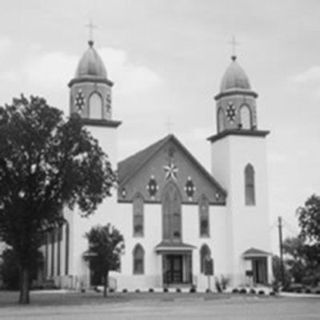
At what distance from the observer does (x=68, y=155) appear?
1613 inches

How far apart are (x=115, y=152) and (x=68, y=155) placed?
22.6 metres

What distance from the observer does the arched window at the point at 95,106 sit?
208 ft

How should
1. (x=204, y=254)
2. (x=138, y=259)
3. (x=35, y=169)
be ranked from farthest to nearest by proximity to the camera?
(x=204, y=254) < (x=138, y=259) < (x=35, y=169)

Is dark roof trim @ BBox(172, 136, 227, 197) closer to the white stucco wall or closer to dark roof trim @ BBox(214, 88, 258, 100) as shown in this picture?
the white stucco wall

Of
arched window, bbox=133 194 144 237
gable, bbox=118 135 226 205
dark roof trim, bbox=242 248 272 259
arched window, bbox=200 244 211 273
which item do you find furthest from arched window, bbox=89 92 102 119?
dark roof trim, bbox=242 248 272 259

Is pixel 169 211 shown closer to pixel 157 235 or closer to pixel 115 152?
pixel 157 235

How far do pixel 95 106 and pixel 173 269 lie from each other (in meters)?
16.0

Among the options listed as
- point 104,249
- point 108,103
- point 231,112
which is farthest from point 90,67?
point 104,249

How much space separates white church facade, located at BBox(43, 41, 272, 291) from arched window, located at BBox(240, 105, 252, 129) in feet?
0.31

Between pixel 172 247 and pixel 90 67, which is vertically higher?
pixel 90 67

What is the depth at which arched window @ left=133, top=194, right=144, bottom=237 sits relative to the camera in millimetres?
62812

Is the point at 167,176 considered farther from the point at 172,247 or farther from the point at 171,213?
the point at 172,247

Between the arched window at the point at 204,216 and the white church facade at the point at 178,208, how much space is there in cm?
9

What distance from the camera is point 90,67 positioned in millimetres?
64375
